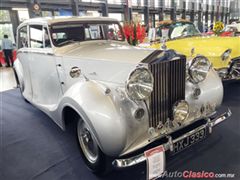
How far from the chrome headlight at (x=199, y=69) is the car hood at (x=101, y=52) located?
44 cm

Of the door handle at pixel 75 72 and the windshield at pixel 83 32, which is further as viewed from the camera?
the windshield at pixel 83 32

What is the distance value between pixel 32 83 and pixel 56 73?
876mm

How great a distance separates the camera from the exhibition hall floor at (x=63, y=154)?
2037 mm

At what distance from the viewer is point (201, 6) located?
2570cm

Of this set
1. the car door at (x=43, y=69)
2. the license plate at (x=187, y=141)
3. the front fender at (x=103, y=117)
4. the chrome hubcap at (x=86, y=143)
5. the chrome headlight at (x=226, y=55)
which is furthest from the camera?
the chrome headlight at (x=226, y=55)

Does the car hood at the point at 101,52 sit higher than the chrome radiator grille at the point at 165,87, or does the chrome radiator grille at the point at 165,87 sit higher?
the car hood at the point at 101,52

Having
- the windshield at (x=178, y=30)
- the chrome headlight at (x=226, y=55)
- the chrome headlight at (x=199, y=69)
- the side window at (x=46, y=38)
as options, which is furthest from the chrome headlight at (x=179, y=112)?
the windshield at (x=178, y=30)

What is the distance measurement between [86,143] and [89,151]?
8cm

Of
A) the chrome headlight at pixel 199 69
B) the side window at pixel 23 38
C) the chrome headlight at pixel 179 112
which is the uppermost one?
the side window at pixel 23 38

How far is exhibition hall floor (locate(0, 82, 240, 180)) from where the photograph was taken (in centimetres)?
204

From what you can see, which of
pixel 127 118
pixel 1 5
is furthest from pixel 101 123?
pixel 1 5

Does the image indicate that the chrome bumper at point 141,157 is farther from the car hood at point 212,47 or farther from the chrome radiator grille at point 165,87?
the car hood at point 212,47

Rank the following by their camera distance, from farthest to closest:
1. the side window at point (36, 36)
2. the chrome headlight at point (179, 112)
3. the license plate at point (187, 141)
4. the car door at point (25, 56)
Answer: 1. the car door at point (25, 56)
2. the side window at point (36, 36)
3. the chrome headlight at point (179, 112)
4. the license plate at point (187, 141)

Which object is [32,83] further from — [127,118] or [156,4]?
[156,4]
